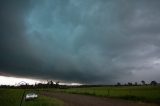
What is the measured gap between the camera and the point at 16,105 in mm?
27266

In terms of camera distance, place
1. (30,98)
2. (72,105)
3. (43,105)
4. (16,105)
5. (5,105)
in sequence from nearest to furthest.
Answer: (5,105) → (16,105) → (43,105) → (72,105) → (30,98)

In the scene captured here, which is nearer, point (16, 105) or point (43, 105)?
point (16, 105)

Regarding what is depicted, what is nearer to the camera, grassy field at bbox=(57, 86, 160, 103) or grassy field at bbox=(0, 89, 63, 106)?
grassy field at bbox=(0, 89, 63, 106)

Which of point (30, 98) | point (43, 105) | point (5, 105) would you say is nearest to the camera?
point (5, 105)

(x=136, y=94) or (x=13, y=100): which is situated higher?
Answer: (x=136, y=94)

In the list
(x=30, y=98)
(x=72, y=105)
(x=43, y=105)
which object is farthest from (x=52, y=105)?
(x=30, y=98)

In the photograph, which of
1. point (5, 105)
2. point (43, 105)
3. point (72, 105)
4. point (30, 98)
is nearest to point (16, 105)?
point (5, 105)

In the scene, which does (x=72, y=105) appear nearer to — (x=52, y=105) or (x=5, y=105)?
(x=52, y=105)

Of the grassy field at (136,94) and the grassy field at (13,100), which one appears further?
the grassy field at (136,94)

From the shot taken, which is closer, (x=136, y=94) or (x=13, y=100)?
(x=13, y=100)

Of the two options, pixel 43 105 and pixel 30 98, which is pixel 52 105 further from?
pixel 30 98

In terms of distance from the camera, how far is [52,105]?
37250 millimetres

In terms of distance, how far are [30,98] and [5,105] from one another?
25799 mm

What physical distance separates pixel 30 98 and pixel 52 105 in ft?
49.4
